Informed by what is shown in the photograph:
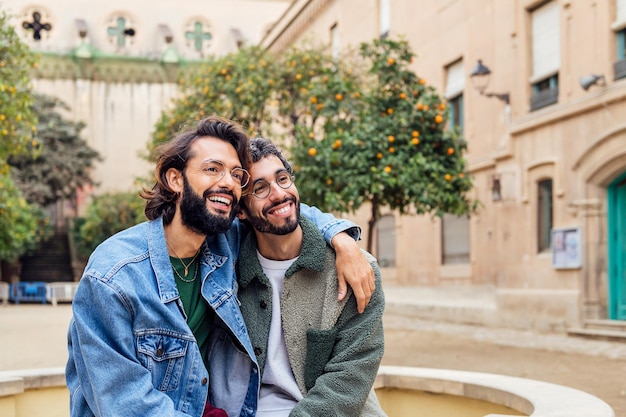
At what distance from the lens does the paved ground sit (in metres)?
9.78

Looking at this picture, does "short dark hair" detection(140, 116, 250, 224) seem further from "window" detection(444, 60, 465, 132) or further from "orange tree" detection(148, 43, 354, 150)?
"window" detection(444, 60, 465, 132)

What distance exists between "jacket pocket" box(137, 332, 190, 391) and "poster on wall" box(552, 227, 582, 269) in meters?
13.2

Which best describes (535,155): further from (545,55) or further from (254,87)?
(254,87)

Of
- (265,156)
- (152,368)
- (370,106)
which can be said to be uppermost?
(370,106)

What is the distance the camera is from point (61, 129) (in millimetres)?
38312

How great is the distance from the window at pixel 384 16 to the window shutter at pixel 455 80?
423cm

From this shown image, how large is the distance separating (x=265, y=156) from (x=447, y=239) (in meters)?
19.2

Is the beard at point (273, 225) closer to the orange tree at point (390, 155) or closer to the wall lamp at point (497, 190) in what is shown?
the orange tree at point (390, 155)

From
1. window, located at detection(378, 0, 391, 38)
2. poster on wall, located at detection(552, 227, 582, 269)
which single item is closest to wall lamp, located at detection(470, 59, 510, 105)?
poster on wall, located at detection(552, 227, 582, 269)

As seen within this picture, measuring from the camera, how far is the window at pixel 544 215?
16516mm

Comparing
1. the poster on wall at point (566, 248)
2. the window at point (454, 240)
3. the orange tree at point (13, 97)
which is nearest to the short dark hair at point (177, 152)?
the orange tree at point (13, 97)

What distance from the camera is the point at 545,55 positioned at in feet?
55.4

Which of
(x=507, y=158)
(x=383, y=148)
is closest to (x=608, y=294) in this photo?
(x=507, y=158)

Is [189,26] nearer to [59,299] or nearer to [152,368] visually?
[59,299]
